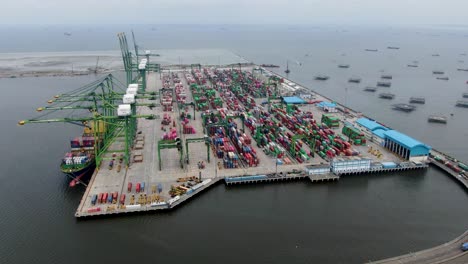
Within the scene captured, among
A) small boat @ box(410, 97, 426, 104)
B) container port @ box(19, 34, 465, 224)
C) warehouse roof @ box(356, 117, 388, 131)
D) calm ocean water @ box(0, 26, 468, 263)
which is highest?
small boat @ box(410, 97, 426, 104)

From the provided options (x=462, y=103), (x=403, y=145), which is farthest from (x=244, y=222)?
(x=462, y=103)

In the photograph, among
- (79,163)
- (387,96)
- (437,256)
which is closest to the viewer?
(437,256)

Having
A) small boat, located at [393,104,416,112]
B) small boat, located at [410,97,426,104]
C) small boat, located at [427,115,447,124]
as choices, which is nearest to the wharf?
small boat, located at [427,115,447,124]

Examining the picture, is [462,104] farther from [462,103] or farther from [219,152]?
[219,152]

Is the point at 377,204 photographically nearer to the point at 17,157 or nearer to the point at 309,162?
the point at 309,162

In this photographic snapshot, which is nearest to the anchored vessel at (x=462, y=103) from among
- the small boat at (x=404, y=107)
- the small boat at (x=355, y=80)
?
the small boat at (x=404, y=107)

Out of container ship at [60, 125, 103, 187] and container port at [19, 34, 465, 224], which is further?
container ship at [60, 125, 103, 187]

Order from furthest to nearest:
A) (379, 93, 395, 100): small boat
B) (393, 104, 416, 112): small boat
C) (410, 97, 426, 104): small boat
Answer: (379, 93, 395, 100): small boat < (410, 97, 426, 104): small boat < (393, 104, 416, 112): small boat

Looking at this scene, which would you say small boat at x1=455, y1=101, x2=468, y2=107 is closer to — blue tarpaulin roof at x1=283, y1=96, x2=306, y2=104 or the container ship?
blue tarpaulin roof at x1=283, y1=96, x2=306, y2=104

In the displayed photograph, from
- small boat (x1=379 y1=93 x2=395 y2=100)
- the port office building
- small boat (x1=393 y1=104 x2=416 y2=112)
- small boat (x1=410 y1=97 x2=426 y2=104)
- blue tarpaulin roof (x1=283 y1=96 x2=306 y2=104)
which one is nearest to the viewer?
the port office building

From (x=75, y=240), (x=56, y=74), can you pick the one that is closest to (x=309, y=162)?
(x=75, y=240)

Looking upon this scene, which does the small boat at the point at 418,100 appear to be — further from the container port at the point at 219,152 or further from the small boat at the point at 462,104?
the container port at the point at 219,152
